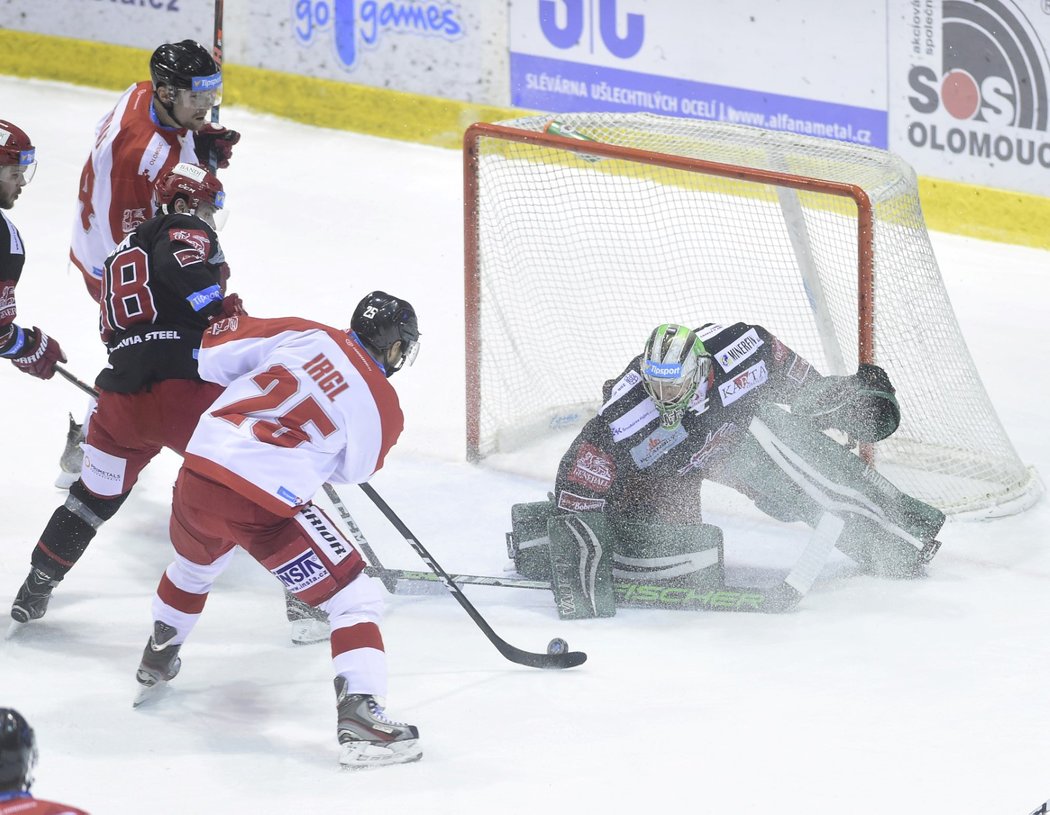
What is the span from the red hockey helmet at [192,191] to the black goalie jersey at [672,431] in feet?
3.67

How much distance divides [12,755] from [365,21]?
609 centimetres

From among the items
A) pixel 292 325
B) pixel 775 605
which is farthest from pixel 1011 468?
pixel 292 325

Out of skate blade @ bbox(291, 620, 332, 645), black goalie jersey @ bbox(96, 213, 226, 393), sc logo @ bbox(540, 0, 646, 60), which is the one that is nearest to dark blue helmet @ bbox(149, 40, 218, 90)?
black goalie jersey @ bbox(96, 213, 226, 393)

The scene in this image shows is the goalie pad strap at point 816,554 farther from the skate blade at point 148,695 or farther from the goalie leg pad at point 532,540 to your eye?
the skate blade at point 148,695

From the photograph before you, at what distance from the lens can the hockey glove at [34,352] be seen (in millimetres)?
3971

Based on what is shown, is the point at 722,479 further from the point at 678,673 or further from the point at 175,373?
the point at 175,373

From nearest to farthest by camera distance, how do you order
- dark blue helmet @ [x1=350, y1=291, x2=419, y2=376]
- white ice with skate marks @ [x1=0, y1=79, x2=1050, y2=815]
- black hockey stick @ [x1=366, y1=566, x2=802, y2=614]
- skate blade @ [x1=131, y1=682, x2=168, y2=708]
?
white ice with skate marks @ [x1=0, y1=79, x2=1050, y2=815], dark blue helmet @ [x1=350, y1=291, x2=419, y2=376], skate blade @ [x1=131, y1=682, x2=168, y2=708], black hockey stick @ [x1=366, y1=566, x2=802, y2=614]

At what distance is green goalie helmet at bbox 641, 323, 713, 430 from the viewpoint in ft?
12.7

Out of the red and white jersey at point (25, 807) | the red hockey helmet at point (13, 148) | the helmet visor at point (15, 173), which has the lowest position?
the red and white jersey at point (25, 807)

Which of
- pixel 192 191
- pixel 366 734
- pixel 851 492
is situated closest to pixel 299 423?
pixel 366 734

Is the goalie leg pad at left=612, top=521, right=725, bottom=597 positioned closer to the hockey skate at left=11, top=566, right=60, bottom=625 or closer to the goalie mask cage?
the goalie mask cage

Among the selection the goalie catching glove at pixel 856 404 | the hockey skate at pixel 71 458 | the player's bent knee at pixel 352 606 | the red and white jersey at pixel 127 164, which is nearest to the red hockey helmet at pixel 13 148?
the red and white jersey at pixel 127 164

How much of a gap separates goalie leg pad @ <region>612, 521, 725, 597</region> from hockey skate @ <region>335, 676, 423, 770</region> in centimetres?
102

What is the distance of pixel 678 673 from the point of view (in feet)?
11.7
